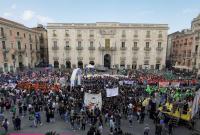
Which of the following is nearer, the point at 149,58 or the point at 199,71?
the point at 199,71

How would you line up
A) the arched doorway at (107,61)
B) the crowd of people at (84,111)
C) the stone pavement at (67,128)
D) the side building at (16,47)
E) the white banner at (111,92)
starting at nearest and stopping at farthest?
the crowd of people at (84,111) → the stone pavement at (67,128) → the white banner at (111,92) → the side building at (16,47) → the arched doorway at (107,61)

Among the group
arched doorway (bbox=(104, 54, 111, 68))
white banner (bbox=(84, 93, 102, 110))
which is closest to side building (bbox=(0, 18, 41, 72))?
arched doorway (bbox=(104, 54, 111, 68))

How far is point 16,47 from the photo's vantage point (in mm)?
43875

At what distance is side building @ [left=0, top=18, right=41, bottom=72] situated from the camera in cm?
3929

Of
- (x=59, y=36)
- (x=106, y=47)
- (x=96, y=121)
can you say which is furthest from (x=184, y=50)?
(x=96, y=121)

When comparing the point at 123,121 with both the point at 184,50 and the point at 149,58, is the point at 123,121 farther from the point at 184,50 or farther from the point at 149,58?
the point at 184,50

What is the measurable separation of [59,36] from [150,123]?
38445mm

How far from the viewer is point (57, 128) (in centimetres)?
1453

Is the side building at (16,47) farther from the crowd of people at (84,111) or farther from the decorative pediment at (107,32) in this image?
the crowd of people at (84,111)

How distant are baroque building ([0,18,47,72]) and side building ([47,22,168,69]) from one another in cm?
571

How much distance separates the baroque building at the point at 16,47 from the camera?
39328mm

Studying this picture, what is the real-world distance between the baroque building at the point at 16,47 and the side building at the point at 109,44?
5.71 meters

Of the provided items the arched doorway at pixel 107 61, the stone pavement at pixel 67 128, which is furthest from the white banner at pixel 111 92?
the arched doorway at pixel 107 61

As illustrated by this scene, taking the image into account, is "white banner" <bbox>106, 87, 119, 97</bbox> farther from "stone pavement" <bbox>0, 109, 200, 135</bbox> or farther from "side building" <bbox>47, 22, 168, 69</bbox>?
"side building" <bbox>47, 22, 168, 69</bbox>
